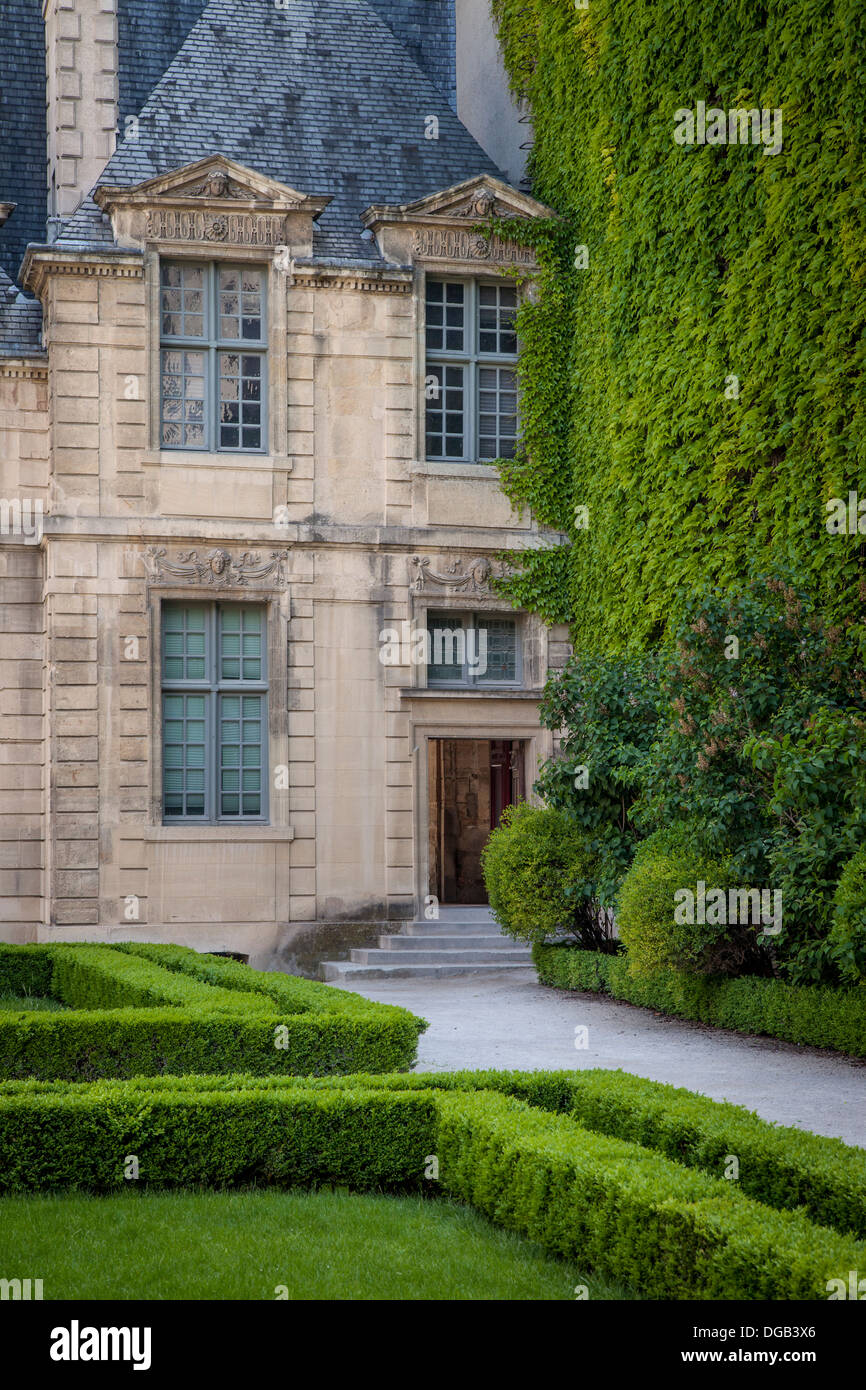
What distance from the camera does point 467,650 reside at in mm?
18141

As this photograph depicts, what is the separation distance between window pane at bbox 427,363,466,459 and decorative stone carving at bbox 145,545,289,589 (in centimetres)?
232

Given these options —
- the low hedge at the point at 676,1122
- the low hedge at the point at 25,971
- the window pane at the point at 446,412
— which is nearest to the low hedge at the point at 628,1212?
the low hedge at the point at 676,1122

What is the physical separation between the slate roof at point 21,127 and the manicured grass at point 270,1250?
49.2 feet

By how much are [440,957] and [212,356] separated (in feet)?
23.3

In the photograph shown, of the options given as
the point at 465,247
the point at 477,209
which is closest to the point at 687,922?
the point at 465,247

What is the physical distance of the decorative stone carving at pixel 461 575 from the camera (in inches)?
699

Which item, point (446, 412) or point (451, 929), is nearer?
point (451, 929)

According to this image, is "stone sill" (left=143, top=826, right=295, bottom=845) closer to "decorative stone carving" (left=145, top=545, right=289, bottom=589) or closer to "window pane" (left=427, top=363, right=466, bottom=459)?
"decorative stone carving" (left=145, top=545, right=289, bottom=589)

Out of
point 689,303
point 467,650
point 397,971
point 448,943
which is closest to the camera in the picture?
point 689,303

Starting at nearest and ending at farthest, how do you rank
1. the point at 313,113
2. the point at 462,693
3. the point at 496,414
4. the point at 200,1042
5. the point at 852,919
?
the point at 200,1042
the point at 852,919
the point at 462,693
the point at 496,414
the point at 313,113

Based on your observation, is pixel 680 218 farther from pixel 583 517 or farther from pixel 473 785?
pixel 473 785

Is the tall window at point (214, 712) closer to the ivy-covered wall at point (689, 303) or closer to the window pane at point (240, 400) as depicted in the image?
the window pane at point (240, 400)

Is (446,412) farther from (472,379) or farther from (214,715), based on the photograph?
(214,715)

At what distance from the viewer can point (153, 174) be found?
1769 centimetres
